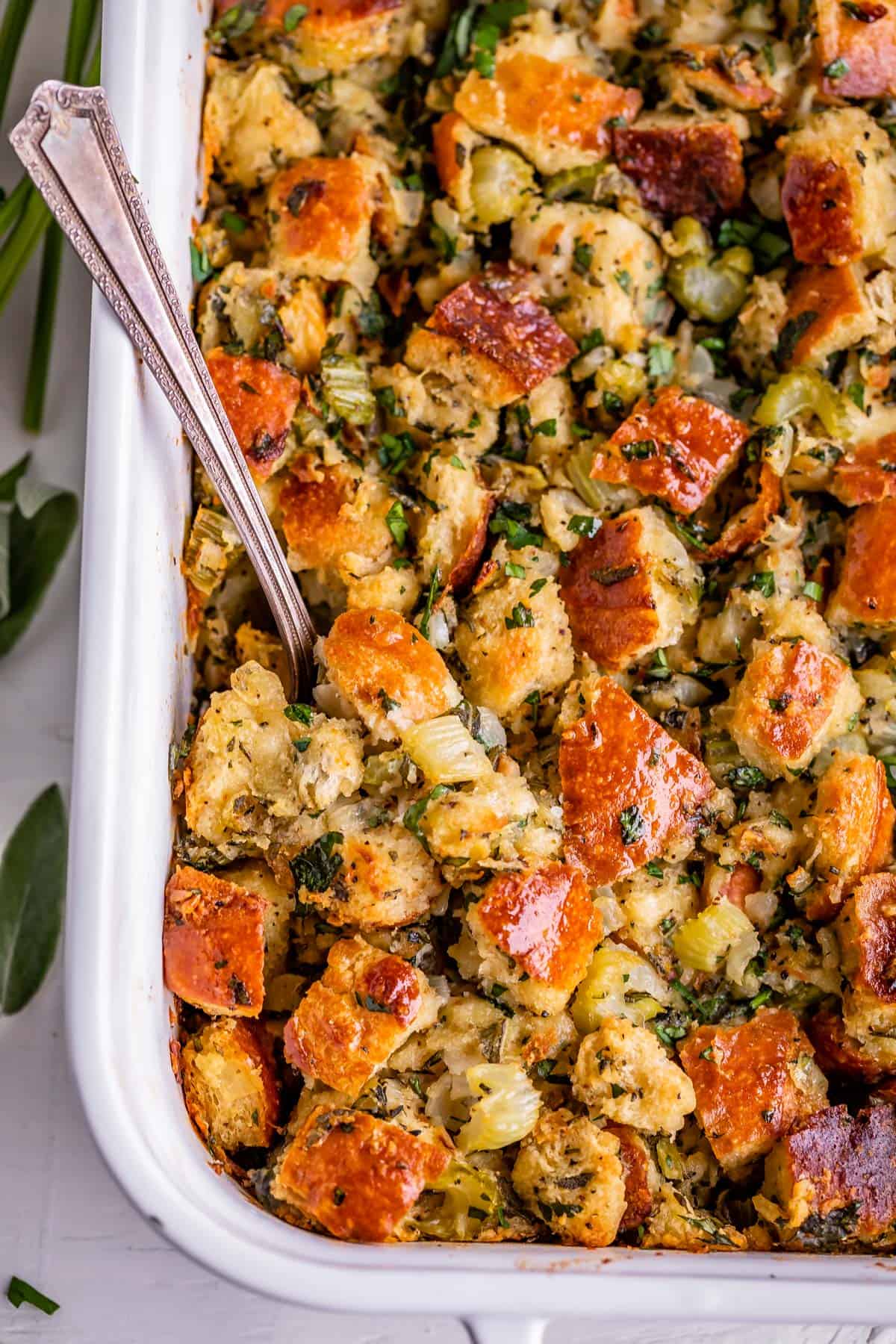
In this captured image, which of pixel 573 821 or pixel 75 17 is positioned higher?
pixel 75 17

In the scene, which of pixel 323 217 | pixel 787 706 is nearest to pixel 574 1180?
pixel 787 706

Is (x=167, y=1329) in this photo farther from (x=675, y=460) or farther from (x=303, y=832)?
(x=675, y=460)

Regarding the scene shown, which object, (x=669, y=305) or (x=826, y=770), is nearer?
(x=826, y=770)

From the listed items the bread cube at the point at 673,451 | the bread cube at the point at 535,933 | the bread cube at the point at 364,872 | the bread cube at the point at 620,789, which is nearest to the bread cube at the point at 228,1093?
the bread cube at the point at 364,872

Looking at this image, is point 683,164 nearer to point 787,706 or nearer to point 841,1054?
point 787,706

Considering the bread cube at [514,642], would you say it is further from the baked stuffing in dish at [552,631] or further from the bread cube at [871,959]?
the bread cube at [871,959]

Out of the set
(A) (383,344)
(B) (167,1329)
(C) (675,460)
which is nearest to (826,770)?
(C) (675,460)
